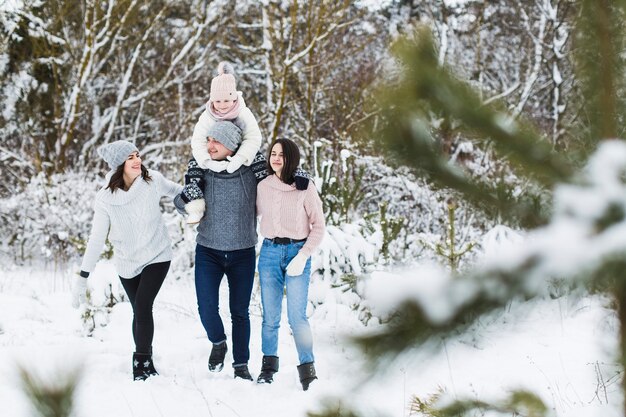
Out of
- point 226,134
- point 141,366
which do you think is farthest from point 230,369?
point 226,134

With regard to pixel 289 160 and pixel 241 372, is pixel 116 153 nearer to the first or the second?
pixel 289 160

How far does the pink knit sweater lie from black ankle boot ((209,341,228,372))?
0.82 meters

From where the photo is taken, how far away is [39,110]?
407 inches

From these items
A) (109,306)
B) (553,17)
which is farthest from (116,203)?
(553,17)

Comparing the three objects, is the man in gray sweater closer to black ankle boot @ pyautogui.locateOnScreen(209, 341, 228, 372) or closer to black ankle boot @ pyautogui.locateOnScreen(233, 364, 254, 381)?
black ankle boot @ pyautogui.locateOnScreen(233, 364, 254, 381)

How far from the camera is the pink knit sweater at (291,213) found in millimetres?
3514

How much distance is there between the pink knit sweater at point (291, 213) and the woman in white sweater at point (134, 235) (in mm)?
665

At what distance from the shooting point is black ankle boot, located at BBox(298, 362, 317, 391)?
357 centimetres

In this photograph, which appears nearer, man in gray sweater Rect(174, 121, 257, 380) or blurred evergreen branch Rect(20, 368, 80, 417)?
blurred evergreen branch Rect(20, 368, 80, 417)

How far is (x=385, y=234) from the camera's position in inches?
211

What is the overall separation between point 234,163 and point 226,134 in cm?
17

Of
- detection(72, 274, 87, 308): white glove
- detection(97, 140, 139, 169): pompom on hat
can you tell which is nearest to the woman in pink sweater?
detection(97, 140, 139, 169): pompom on hat

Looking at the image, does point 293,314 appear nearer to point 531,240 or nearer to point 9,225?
point 531,240

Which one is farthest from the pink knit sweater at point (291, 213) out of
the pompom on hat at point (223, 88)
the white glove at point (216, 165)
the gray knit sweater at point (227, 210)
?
the pompom on hat at point (223, 88)
